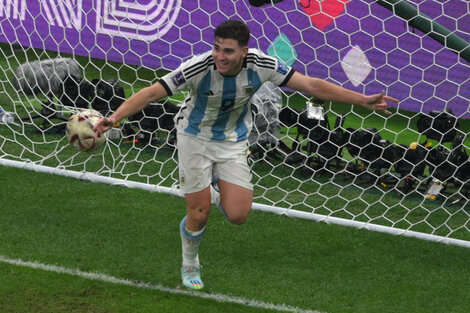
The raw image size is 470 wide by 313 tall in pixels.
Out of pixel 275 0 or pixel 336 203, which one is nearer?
pixel 336 203

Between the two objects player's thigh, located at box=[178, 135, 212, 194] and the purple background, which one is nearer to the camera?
player's thigh, located at box=[178, 135, 212, 194]

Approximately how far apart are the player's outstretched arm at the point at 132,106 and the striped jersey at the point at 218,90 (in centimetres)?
7

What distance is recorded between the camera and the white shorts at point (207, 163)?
550 centimetres

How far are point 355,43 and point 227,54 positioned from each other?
13.8ft

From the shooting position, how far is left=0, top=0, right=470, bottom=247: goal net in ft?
25.2

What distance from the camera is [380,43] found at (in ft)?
30.5

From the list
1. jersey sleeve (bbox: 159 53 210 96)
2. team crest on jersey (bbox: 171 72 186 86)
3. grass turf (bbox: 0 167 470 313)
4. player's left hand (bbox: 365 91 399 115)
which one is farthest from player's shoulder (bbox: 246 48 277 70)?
grass turf (bbox: 0 167 470 313)

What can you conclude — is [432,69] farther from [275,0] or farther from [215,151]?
[215,151]

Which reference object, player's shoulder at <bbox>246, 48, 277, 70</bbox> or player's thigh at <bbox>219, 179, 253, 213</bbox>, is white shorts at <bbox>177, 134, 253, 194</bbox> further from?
player's shoulder at <bbox>246, 48, 277, 70</bbox>

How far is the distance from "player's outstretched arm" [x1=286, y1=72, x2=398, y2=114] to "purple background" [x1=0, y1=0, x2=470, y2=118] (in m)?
3.00

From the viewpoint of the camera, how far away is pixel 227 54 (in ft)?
16.6

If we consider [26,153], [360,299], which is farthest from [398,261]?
[26,153]

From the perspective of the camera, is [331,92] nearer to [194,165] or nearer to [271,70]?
[271,70]

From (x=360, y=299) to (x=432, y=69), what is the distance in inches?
175
